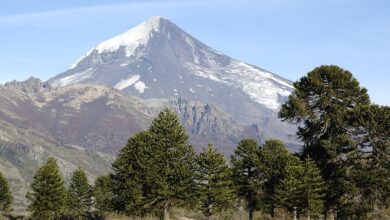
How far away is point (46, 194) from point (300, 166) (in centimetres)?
4483

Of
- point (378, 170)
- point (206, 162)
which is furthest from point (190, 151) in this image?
→ point (378, 170)

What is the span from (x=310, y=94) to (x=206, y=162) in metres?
18.6

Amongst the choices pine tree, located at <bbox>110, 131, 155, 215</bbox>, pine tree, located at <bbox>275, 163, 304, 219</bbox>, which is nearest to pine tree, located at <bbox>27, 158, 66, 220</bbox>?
pine tree, located at <bbox>110, 131, 155, 215</bbox>

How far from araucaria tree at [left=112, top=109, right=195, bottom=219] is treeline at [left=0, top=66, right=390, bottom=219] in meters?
0.14

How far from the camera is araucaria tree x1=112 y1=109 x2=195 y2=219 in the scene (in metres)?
76.8

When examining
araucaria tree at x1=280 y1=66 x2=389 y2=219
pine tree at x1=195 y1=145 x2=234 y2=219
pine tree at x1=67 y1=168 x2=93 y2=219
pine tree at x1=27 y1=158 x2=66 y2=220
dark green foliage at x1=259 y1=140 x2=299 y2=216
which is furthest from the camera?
pine tree at x1=67 y1=168 x2=93 y2=219

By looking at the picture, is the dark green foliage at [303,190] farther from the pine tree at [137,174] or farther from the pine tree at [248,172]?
the pine tree at [137,174]

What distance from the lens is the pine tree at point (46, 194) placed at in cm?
9400

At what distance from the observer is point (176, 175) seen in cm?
7712

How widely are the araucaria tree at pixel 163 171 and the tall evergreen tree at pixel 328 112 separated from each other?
16.4 metres

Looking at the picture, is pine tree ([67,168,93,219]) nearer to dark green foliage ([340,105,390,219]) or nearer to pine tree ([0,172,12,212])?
pine tree ([0,172,12,212])

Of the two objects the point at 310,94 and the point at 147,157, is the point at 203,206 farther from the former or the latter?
the point at 310,94

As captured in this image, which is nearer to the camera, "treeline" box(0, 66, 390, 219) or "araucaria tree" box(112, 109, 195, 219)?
"treeline" box(0, 66, 390, 219)

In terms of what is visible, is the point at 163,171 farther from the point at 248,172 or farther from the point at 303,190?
the point at 303,190
